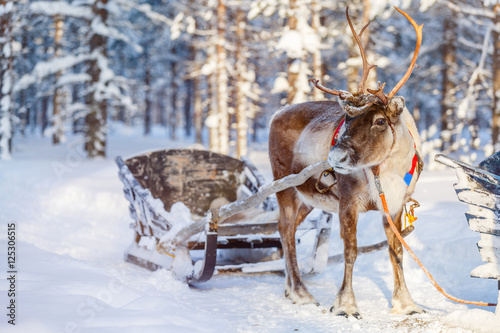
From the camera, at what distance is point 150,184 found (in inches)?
301

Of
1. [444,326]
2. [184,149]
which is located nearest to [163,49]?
[184,149]

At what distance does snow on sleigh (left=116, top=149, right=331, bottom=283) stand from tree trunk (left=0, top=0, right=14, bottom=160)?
13145mm

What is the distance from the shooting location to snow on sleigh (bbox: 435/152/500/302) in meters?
3.51

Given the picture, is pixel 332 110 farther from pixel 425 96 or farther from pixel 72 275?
pixel 425 96

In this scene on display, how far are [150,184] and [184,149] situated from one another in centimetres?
81

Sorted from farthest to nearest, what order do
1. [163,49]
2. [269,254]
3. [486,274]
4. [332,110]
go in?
[163,49], [269,254], [332,110], [486,274]

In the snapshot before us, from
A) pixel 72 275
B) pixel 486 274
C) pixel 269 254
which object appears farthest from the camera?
pixel 269 254

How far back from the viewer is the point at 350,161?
4078 mm

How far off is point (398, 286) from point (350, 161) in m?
1.47

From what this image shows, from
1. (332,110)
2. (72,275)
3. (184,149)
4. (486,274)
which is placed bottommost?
(72,275)

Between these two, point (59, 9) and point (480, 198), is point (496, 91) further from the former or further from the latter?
point (59, 9)

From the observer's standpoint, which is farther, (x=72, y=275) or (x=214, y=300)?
(x=214, y=300)

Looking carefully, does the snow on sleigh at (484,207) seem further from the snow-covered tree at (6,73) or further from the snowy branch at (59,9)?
the snowy branch at (59,9)

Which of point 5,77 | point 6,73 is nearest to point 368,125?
point 6,73
